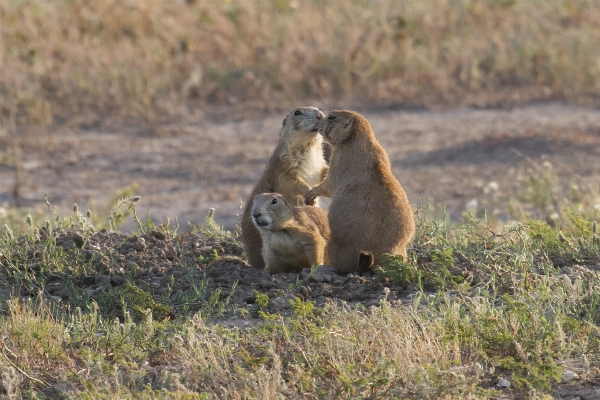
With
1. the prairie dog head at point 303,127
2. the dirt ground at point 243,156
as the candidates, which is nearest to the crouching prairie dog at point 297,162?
the prairie dog head at point 303,127

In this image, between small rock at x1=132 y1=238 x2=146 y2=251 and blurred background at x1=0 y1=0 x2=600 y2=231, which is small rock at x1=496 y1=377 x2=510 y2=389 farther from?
blurred background at x1=0 y1=0 x2=600 y2=231

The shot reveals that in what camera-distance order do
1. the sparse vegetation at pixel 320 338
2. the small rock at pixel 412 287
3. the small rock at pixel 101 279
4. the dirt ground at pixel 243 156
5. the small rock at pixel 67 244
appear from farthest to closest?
the dirt ground at pixel 243 156, the small rock at pixel 67 244, the small rock at pixel 101 279, the small rock at pixel 412 287, the sparse vegetation at pixel 320 338

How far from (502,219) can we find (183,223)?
3415 millimetres

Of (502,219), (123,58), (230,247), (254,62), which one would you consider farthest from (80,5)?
(230,247)

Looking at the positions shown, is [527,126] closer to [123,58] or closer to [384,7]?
[384,7]

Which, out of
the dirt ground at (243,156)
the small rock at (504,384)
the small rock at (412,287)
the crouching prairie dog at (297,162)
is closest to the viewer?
the small rock at (504,384)

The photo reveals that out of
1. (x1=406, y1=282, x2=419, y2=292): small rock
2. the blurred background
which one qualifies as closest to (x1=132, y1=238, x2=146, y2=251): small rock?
(x1=406, y1=282, x2=419, y2=292): small rock

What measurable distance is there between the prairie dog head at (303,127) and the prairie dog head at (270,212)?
0.82 meters

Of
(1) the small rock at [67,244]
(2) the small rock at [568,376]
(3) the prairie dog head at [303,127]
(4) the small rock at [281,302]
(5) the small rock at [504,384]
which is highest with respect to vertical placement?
(3) the prairie dog head at [303,127]

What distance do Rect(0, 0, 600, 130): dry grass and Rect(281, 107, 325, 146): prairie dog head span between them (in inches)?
304

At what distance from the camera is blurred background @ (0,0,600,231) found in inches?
517

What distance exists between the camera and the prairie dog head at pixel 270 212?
19.9 ft

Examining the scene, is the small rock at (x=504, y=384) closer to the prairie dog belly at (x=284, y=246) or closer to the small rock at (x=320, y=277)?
the small rock at (x=320, y=277)

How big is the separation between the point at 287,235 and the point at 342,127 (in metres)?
0.77
